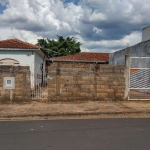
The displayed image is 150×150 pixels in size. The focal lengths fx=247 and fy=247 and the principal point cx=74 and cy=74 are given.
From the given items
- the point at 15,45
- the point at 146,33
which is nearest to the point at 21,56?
the point at 15,45

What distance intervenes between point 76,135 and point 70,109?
3.74m

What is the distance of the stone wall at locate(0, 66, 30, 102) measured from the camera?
1164 cm

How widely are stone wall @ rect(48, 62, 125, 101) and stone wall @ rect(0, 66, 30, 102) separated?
108 cm

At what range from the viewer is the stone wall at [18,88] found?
38.2 ft

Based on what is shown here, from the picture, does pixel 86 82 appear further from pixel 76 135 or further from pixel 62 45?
pixel 62 45

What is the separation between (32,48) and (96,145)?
40.8ft

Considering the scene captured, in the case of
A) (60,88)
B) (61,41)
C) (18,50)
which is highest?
(61,41)

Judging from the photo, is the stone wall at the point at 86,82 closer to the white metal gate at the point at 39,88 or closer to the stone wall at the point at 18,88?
the white metal gate at the point at 39,88

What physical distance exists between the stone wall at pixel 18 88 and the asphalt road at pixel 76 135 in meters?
3.64

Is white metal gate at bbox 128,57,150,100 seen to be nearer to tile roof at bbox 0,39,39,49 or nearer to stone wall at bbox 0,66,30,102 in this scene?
stone wall at bbox 0,66,30,102

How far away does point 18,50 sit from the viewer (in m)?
16.9

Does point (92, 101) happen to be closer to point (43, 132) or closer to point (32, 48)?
point (43, 132)

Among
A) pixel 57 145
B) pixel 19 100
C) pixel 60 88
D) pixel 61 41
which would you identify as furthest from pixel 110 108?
pixel 61 41

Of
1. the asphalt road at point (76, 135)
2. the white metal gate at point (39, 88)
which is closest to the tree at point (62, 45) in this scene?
the white metal gate at point (39, 88)
